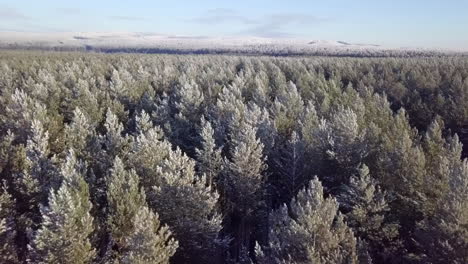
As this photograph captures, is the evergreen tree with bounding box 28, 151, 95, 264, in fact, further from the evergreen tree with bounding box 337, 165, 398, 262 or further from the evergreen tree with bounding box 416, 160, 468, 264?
the evergreen tree with bounding box 416, 160, 468, 264

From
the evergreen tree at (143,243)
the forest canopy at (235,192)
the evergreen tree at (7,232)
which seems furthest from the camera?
the evergreen tree at (7,232)

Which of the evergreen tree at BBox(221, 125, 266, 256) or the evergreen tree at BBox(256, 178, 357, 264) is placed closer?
the evergreen tree at BBox(256, 178, 357, 264)

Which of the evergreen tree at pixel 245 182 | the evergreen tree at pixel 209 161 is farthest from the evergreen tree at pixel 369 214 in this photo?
the evergreen tree at pixel 209 161

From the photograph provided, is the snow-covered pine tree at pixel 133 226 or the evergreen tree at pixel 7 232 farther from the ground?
the snow-covered pine tree at pixel 133 226

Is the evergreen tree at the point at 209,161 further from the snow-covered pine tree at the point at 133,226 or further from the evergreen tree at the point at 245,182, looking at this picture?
the snow-covered pine tree at the point at 133,226

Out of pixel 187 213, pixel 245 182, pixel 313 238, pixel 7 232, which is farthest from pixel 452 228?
pixel 7 232

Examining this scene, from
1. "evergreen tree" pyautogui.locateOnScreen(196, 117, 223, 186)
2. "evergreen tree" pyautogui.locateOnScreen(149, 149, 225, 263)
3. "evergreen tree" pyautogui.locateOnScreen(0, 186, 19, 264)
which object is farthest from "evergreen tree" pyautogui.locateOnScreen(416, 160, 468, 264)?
"evergreen tree" pyautogui.locateOnScreen(0, 186, 19, 264)

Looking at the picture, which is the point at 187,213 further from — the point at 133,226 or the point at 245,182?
the point at 245,182

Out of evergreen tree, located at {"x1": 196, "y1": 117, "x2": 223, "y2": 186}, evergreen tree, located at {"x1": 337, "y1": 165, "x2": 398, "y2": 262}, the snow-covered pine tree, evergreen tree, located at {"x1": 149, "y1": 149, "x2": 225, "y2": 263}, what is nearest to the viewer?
the snow-covered pine tree

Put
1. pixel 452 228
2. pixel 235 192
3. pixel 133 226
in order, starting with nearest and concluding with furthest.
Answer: pixel 452 228 < pixel 133 226 < pixel 235 192

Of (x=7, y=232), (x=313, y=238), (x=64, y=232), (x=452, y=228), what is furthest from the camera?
(x=7, y=232)

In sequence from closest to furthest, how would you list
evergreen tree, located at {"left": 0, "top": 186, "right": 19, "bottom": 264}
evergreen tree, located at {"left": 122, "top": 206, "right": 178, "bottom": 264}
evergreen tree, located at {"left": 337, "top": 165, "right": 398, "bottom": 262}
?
evergreen tree, located at {"left": 122, "top": 206, "right": 178, "bottom": 264}
evergreen tree, located at {"left": 0, "top": 186, "right": 19, "bottom": 264}
evergreen tree, located at {"left": 337, "top": 165, "right": 398, "bottom": 262}
